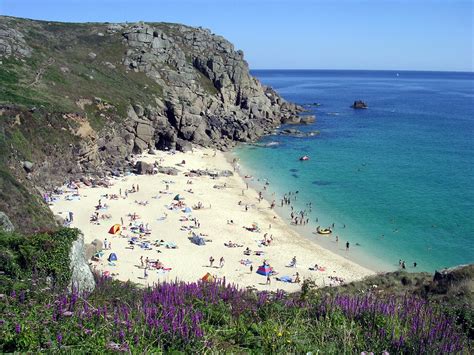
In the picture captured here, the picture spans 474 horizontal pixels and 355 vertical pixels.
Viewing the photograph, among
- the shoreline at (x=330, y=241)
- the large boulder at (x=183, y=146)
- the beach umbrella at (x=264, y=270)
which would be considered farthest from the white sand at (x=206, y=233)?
the large boulder at (x=183, y=146)

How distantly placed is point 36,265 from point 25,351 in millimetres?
5455

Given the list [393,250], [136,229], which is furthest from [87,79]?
[393,250]

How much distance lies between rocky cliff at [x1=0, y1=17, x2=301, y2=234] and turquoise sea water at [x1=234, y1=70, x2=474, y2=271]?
948 centimetres

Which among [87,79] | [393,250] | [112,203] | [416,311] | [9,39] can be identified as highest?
[9,39]

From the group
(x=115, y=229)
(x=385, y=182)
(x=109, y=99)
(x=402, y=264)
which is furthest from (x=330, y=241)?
(x=109, y=99)

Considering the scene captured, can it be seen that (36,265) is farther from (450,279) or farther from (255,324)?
(450,279)

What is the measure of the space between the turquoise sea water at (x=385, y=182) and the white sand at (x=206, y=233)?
319 centimetres

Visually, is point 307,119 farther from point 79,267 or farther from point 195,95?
point 79,267

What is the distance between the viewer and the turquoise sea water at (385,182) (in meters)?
36.7

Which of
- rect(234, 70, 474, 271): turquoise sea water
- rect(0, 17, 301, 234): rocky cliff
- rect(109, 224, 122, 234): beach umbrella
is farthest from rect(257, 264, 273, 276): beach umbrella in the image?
rect(0, 17, 301, 234): rocky cliff

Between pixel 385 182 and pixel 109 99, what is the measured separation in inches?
1471

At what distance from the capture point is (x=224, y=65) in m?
91.4

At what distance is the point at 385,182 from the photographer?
53.6 meters

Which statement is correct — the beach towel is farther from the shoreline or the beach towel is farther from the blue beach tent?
the blue beach tent
